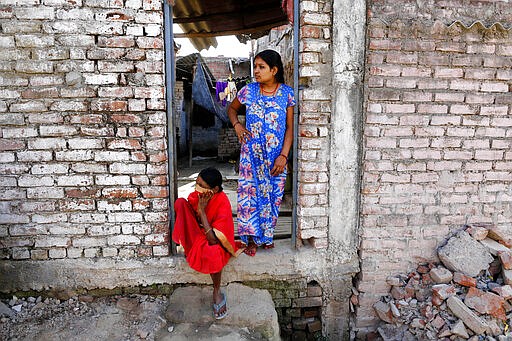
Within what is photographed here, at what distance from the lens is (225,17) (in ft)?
14.9

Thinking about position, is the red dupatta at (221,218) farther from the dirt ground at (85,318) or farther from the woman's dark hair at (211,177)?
the dirt ground at (85,318)

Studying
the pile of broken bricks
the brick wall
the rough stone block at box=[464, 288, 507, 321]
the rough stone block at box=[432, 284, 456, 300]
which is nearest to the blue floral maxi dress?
the brick wall

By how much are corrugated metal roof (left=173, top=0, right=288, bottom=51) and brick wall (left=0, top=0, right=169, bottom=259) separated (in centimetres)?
194

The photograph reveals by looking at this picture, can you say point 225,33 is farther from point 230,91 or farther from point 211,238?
point 230,91

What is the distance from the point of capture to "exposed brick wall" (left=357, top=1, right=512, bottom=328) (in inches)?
103

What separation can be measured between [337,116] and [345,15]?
2.36 feet

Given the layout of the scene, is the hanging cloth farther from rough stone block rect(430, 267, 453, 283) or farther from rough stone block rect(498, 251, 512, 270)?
rough stone block rect(498, 251, 512, 270)

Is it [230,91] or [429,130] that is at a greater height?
[230,91]

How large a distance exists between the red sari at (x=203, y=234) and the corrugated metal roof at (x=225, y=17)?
2719 millimetres

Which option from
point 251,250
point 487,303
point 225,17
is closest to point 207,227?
point 251,250

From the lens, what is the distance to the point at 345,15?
2535 mm

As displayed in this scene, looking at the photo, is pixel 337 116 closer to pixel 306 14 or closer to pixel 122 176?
pixel 306 14

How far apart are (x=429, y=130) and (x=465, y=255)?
1.01 metres

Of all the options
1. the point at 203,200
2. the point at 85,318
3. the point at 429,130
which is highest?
the point at 429,130
